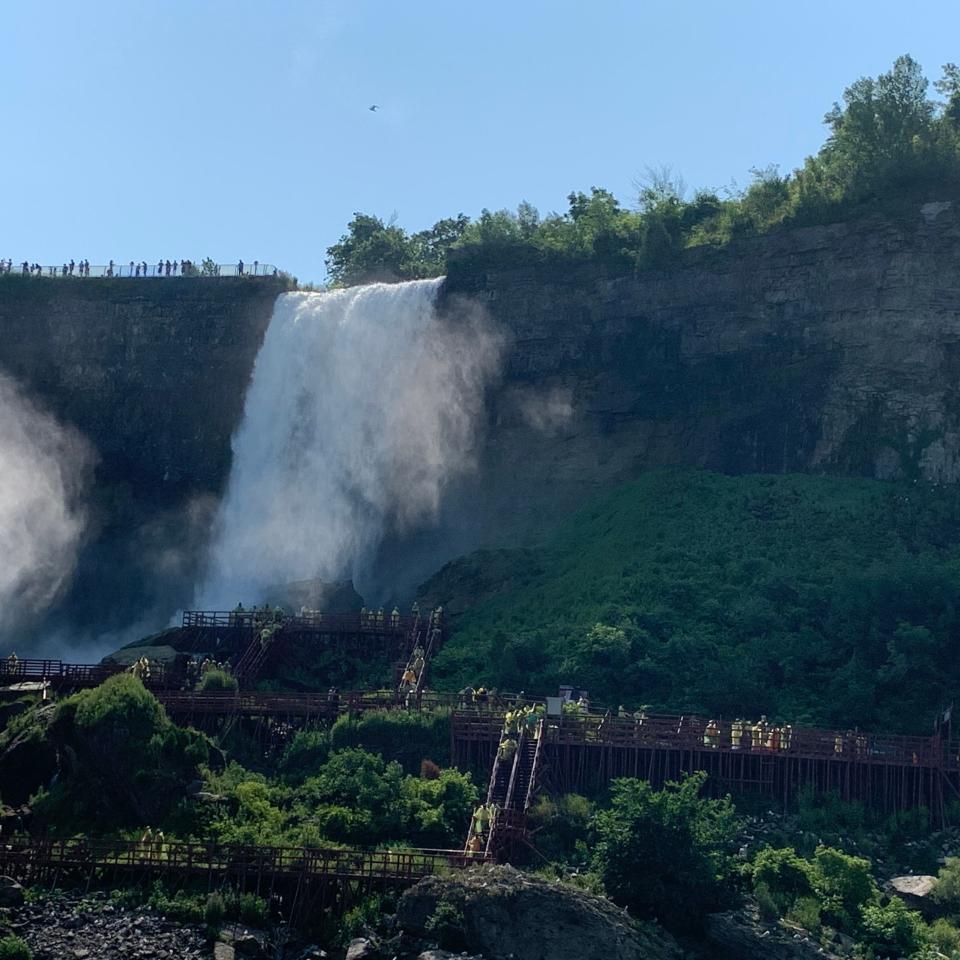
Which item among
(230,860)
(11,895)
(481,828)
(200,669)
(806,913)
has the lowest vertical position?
(806,913)

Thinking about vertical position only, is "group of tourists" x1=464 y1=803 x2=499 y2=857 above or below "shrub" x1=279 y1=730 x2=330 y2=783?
below

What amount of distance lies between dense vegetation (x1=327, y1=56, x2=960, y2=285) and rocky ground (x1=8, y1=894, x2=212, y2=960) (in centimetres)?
3591

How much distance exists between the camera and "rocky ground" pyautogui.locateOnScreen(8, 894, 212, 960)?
4038 centimetres

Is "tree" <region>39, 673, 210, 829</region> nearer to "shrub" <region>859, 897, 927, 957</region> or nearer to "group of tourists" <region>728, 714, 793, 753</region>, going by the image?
"group of tourists" <region>728, 714, 793, 753</region>

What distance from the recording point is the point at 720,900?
4253cm

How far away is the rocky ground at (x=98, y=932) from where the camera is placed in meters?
40.4

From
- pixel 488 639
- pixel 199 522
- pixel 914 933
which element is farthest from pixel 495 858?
pixel 199 522

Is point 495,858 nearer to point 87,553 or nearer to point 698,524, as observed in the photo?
point 698,524

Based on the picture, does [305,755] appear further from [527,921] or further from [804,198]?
[804,198]

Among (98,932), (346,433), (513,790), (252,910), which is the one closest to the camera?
(98,932)

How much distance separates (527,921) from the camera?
40531 millimetres

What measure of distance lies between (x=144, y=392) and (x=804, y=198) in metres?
25.3

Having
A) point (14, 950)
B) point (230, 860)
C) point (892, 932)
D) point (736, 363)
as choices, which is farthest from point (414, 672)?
point (14, 950)

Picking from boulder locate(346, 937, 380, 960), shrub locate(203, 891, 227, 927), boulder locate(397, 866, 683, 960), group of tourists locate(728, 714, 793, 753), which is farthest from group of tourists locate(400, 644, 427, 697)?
boulder locate(346, 937, 380, 960)
